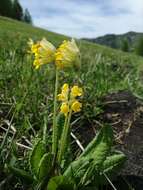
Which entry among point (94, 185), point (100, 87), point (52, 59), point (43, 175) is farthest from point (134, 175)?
point (100, 87)

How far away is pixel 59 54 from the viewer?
108 inches

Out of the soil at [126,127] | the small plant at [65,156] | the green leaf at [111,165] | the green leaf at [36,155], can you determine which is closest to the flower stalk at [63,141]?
the small plant at [65,156]

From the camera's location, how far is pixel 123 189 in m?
3.20

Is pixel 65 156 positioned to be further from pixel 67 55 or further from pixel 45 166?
pixel 67 55

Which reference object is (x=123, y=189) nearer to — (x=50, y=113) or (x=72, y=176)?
(x=72, y=176)

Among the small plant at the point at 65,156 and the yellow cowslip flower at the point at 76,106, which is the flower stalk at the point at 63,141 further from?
the yellow cowslip flower at the point at 76,106

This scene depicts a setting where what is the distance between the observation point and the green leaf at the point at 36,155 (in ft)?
9.65

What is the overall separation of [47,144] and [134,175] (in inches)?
22.5

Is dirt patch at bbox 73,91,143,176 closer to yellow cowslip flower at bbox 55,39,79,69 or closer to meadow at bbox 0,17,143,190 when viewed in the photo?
meadow at bbox 0,17,143,190

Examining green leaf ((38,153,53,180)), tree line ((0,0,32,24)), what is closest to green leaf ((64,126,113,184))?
green leaf ((38,153,53,180))

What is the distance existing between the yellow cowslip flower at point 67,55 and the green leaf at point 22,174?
58 centimetres

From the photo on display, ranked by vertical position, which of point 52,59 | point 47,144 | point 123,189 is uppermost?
point 52,59

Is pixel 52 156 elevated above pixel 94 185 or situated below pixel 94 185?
above

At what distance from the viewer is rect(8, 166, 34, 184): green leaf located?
281cm
